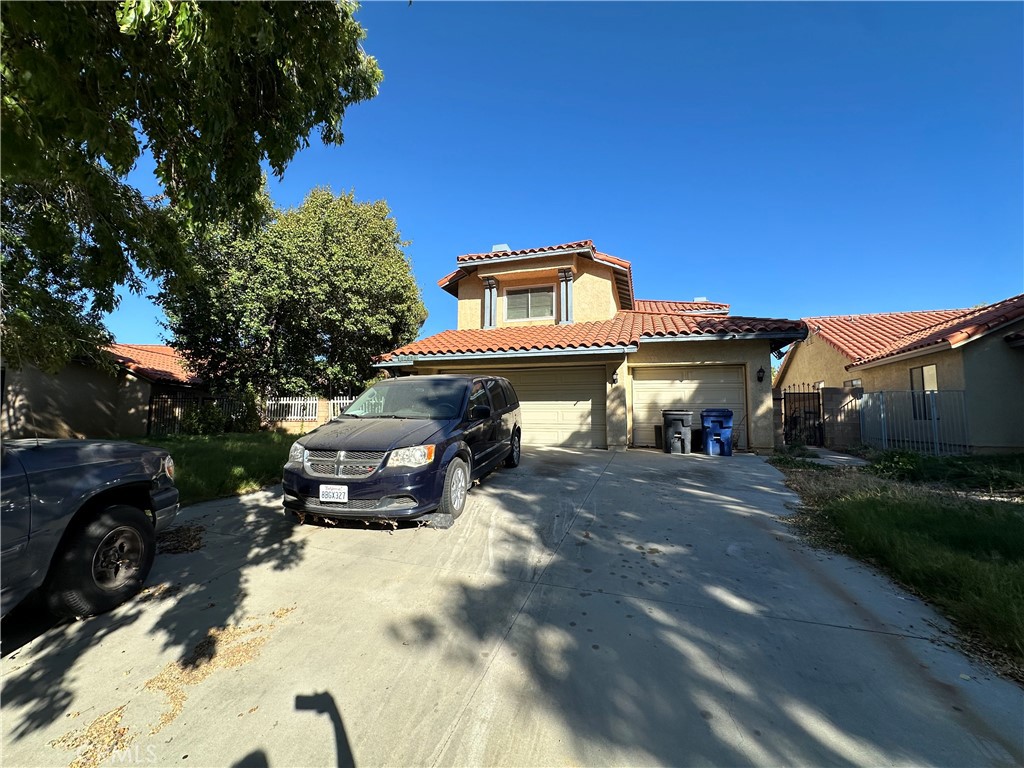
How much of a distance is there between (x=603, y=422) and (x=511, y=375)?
9.72 ft

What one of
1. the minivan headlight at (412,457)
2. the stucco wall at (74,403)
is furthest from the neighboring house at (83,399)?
the minivan headlight at (412,457)

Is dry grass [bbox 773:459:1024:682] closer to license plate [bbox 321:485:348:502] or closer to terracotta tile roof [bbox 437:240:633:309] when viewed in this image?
license plate [bbox 321:485:348:502]

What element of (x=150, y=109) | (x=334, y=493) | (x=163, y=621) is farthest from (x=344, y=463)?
(x=150, y=109)

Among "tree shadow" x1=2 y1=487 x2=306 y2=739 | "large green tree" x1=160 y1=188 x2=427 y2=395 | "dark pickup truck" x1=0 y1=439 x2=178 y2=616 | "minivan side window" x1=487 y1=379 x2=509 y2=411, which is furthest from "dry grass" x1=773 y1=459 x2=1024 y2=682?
"large green tree" x1=160 y1=188 x2=427 y2=395

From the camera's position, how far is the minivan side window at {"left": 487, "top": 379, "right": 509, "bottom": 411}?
23.7 ft

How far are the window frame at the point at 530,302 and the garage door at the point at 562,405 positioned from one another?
2424 millimetres

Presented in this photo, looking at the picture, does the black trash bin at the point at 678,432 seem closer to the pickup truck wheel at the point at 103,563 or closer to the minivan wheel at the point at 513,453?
the minivan wheel at the point at 513,453

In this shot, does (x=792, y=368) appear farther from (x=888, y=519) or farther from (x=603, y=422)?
(x=888, y=519)

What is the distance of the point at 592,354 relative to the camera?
10.8m

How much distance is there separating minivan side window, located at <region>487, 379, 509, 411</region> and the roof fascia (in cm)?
333

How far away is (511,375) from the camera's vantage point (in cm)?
1260

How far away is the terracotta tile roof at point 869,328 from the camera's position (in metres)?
16.0

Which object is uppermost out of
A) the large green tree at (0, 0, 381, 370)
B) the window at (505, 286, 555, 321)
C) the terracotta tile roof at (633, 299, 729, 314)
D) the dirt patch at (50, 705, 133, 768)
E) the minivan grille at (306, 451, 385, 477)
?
the terracotta tile roof at (633, 299, 729, 314)

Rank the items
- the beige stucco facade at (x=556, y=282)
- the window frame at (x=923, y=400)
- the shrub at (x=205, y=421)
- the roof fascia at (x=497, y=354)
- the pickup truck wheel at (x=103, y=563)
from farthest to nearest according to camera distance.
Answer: the shrub at (x=205, y=421) → the beige stucco facade at (x=556, y=282) → the window frame at (x=923, y=400) → the roof fascia at (x=497, y=354) → the pickup truck wheel at (x=103, y=563)
